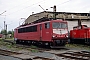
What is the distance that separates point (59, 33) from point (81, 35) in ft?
23.6

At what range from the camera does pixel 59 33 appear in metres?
19.4

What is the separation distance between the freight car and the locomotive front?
16.8 feet

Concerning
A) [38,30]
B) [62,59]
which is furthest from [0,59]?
[38,30]

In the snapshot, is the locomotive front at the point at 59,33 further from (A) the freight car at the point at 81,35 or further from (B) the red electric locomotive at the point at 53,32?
(A) the freight car at the point at 81,35

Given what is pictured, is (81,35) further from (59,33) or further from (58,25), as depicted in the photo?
(59,33)

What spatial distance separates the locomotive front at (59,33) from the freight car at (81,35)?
5.11 m

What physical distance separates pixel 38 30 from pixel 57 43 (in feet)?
12.7

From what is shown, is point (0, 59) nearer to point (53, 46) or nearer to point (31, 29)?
point (53, 46)

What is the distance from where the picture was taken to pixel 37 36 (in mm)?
22609

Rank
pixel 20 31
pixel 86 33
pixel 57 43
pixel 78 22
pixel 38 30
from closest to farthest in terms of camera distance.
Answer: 1. pixel 57 43
2. pixel 38 30
3. pixel 86 33
4. pixel 20 31
5. pixel 78 22

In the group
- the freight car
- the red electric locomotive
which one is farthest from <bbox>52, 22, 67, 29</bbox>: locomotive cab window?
the freight car

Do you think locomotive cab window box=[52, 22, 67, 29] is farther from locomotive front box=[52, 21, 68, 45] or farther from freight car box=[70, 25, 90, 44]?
freight car box=[70, 25, 90, 44]

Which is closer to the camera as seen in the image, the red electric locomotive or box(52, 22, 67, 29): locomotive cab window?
the red electric locomotive

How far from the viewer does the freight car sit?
23972 mm
